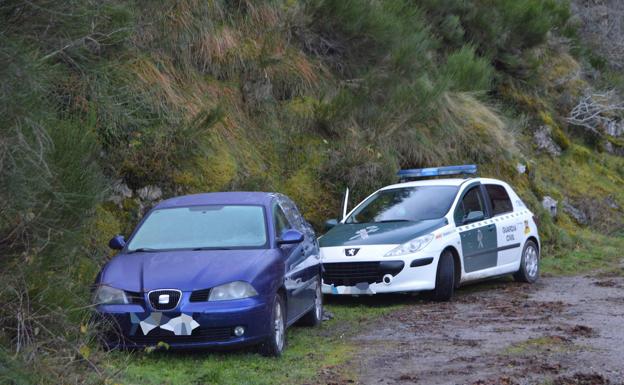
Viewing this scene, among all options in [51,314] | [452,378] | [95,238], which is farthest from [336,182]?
[51,314]

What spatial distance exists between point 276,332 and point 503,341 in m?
2.26

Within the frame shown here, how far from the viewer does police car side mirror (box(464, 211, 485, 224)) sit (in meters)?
13.5

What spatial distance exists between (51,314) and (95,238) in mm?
4764

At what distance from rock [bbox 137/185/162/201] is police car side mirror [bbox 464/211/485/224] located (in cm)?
417

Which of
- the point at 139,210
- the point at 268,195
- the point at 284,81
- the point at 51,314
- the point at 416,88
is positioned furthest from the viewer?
the point at 416,88

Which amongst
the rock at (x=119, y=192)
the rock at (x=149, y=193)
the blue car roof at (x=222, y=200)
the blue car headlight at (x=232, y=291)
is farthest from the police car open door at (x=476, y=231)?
the blue car headlight at (x=232, y=291)

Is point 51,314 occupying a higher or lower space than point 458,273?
higher

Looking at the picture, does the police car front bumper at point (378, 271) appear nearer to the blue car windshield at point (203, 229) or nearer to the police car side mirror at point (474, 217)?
the police car side mirror at point (474, 217)

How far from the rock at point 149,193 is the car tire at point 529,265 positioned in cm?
545

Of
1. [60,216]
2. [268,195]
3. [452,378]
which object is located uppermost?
[60,216]

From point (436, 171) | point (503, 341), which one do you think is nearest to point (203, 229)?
point (503, 341)

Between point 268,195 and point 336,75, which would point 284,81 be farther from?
point 268,195

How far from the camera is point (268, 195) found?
1064 centimetres

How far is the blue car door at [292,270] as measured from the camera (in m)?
9.66
